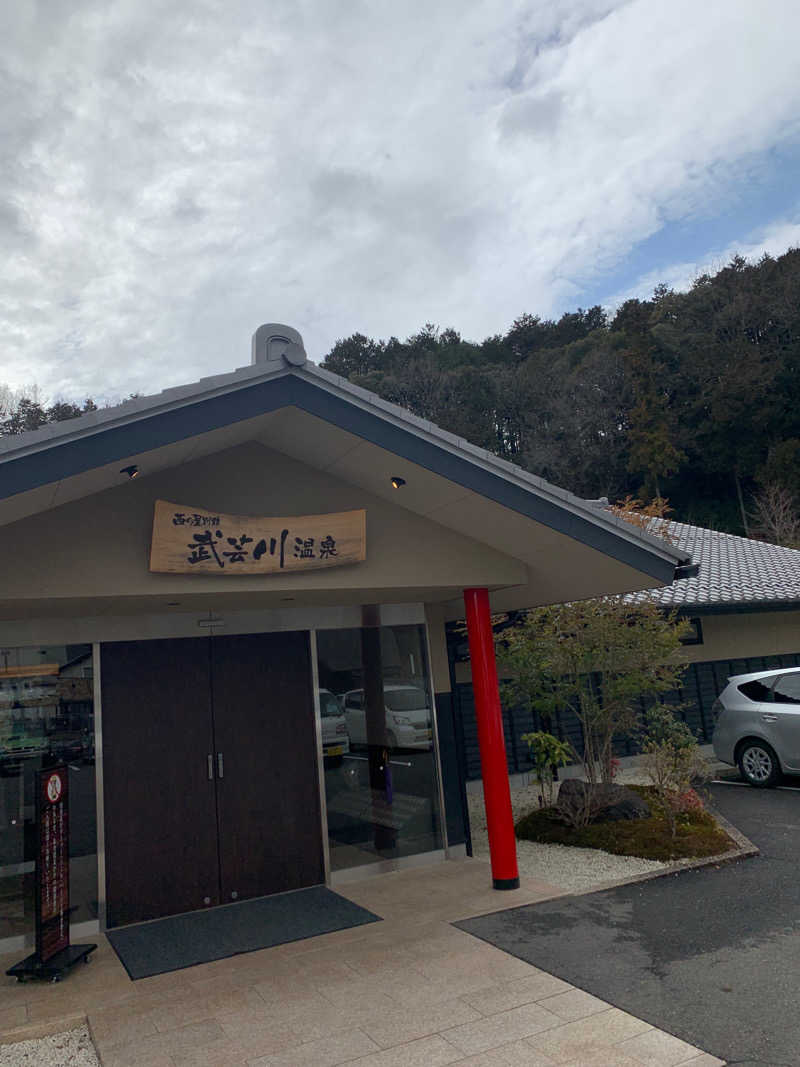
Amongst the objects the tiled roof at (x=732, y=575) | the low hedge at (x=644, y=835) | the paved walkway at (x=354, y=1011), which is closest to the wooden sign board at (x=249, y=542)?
the paved walkway at (x=354, y=1011)

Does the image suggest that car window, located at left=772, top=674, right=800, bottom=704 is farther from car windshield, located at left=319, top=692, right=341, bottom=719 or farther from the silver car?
car windshield, located at left=319, top=692, right=341, bottom=719

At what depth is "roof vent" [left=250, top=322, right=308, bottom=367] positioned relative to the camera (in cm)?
513

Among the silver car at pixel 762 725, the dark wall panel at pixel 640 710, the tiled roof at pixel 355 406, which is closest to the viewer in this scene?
the tiled roof at pixel 355 406

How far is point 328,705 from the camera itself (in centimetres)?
741

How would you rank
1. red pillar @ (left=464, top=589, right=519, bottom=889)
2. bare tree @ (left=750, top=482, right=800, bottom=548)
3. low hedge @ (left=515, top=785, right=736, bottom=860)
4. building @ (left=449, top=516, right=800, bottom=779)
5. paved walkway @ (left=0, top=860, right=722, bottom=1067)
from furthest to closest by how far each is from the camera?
1. bare tree @ (left=750, top=482, right=800, bottom=548)
2. building @ (left=449, top=516, right=800, bottom=779)
3. low hedge @ (left=515, top=785, right=736, bottom=860)
4. red pillar @ (left=464, top=589, right=519, bottom=889)
5. paved walkway @ (left=0, top=860, right=722, bottom=1067)

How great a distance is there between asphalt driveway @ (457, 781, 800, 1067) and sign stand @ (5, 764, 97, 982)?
2975mm

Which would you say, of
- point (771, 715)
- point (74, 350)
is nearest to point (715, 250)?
point (74, 350)

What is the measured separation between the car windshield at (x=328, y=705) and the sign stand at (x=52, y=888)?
2452 mm

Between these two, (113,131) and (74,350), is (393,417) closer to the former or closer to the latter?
(113,131)

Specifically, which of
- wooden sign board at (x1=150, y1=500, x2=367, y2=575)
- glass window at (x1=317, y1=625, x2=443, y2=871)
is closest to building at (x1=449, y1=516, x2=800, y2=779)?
glass window at (x1=317, y1=625, x2=443, y2=871)

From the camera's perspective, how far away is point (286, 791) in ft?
23.3

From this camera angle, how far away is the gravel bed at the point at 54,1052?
4016 millimetres

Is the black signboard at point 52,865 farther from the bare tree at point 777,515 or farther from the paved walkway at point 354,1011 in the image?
the bare tree at point 777,515

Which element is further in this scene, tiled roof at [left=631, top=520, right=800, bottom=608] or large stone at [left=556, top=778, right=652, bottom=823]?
tiled roof at [left=631, top=520, right=800, bottom=608]
